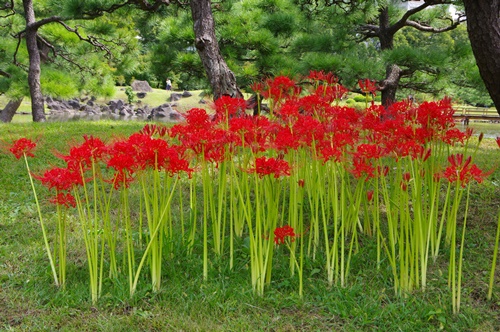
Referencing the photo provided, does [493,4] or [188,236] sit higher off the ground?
[493,4]

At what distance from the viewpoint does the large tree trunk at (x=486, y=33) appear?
3.02 metres

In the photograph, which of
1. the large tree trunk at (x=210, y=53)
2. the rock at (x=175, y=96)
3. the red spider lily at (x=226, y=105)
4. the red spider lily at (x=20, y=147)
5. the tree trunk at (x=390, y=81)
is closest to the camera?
the red spider lily at (x=20, y=147)

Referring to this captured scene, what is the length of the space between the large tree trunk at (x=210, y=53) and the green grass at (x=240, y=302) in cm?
283

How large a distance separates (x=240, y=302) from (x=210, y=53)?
11.8 ft

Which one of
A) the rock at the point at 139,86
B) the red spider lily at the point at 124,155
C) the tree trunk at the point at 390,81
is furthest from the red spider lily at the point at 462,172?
the rock at the point at 139,86

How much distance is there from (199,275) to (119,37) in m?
8.69

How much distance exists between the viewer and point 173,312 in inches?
88.0

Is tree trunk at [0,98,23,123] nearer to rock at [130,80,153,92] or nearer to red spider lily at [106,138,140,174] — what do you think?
red spider lily at [106,138,140,174]

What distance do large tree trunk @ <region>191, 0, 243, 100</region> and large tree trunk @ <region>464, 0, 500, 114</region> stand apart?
276cm

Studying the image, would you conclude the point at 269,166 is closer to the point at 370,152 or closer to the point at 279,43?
the point at 370,152

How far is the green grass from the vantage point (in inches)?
84.3

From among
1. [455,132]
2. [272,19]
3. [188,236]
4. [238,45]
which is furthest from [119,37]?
[455,132]

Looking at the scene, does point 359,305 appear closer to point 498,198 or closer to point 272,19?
point 498,198

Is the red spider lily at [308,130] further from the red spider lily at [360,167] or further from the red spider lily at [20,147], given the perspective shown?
the red spider lily at [20,147]
